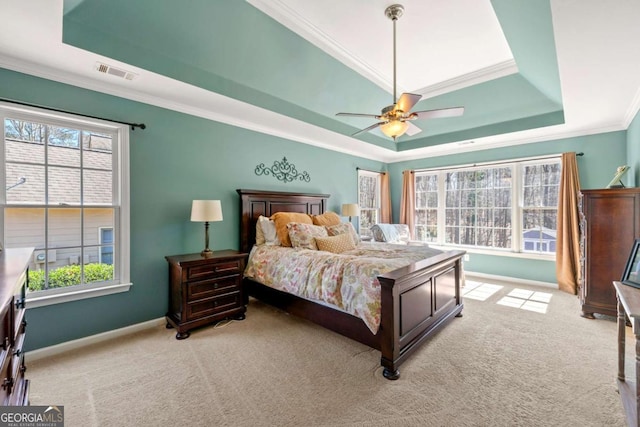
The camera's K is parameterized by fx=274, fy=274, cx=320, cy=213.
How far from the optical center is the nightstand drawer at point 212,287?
2.84 m

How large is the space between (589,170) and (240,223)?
5.25 m

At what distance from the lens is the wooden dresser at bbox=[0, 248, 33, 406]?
975mm

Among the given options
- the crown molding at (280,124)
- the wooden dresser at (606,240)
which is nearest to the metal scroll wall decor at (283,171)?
the crown molding at (280,124)

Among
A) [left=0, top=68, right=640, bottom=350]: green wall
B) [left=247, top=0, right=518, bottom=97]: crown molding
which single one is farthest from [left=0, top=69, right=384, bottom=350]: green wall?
[left=247, top=0, right=518, bottom=97]: crown molding

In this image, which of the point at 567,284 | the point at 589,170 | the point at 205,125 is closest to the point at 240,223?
the point at 205,125

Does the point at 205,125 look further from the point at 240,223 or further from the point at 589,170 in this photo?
the point at 589,170

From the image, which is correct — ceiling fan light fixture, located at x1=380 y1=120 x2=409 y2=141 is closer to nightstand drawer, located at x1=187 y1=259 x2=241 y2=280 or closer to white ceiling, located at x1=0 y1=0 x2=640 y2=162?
white ceiling, located at x1=0 y1=0 x2=640 y2=162

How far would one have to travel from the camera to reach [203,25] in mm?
2547

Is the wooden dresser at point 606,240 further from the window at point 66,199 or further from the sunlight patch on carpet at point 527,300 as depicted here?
the window at point 66,199

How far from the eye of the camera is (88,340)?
103 inches

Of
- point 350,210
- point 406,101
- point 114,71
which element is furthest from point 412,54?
point 114,71

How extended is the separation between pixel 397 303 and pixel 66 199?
3163 millimetres

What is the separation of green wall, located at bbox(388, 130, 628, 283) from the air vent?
5.18 m

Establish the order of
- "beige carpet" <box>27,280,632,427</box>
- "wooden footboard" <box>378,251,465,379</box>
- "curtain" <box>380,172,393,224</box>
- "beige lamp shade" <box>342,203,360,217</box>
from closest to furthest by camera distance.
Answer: "beige carpet" <box>27,280,632,427</box> → "wooden footboard" <box>378,251,465,379</box> → "beige lamp shade" <box>342,203,360,217</box> → "curtain" <box>380,172,393,224</box>
